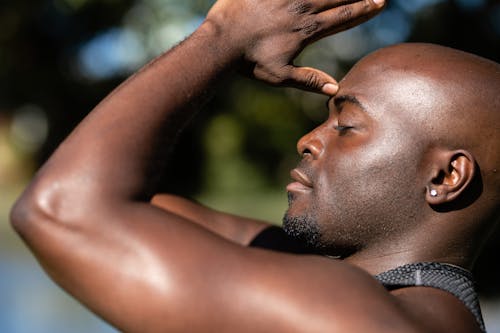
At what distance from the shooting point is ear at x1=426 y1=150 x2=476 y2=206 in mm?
2883

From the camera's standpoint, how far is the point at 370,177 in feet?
9.53

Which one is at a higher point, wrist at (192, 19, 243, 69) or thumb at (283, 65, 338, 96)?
thumb at (283, 65, 338, 96)

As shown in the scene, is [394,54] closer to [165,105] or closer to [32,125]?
[165,105]

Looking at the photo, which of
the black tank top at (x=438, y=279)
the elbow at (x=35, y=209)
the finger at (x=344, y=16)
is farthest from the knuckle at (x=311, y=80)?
the elbow at (x=35, y=209)

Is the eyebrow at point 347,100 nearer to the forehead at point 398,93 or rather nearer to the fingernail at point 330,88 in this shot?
the forehead at point 398,93

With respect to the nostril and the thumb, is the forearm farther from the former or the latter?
the nostril

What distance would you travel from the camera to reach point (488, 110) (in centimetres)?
291

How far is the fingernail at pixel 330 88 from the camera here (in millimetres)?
2797

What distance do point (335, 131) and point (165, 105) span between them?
836mm

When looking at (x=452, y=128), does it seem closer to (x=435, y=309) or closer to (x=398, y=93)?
(x=398, y=93)

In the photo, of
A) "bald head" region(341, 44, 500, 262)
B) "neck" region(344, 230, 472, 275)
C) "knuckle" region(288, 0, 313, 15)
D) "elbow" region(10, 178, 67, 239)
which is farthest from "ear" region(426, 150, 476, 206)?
"elbow" region(10, 178, 67, 239)

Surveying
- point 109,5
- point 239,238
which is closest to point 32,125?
point 109,5

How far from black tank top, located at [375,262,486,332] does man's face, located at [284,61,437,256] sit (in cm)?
15

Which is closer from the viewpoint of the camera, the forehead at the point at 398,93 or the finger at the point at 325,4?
the finger at the point at 325,4
